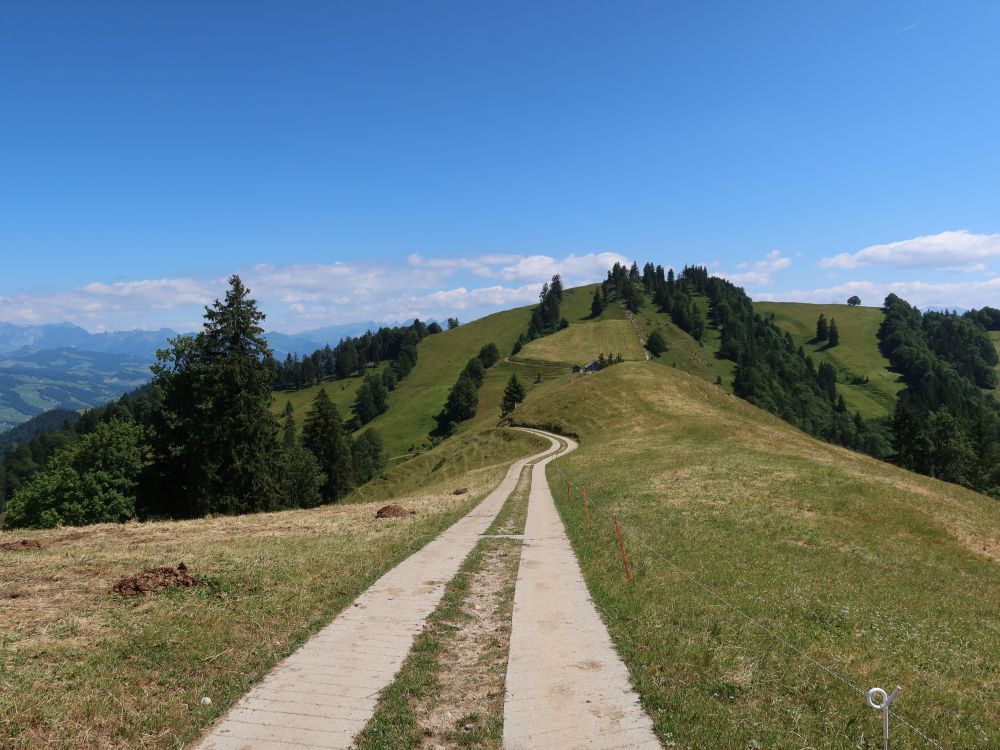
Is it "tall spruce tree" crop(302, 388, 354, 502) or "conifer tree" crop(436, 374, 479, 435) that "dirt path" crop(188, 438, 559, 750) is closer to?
"tall spruce tree" crop(302, 388, 354, 502)

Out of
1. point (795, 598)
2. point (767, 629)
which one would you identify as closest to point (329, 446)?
point (795, 598)

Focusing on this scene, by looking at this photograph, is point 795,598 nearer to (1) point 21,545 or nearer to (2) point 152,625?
(2) point 152,625

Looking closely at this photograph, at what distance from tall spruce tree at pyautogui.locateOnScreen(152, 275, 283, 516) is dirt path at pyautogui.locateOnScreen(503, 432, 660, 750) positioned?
111 ft

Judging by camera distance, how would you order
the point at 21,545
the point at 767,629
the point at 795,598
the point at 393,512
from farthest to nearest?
1. the point at 393,512
2. the point at 21,545
3. the point at 795,598
4. the point at 767,629

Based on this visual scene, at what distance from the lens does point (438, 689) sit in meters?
9.31

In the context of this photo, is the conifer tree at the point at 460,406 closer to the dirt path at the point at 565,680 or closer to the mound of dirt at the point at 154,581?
the mound of dirt at the point at 154,581

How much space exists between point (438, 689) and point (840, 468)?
4162cm

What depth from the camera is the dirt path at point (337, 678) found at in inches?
300

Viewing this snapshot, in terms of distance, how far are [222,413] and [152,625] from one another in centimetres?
3480

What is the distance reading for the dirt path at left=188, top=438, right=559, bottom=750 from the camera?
7.62 metres

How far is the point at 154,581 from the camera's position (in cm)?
1348

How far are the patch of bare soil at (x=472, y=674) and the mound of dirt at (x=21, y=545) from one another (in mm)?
16848

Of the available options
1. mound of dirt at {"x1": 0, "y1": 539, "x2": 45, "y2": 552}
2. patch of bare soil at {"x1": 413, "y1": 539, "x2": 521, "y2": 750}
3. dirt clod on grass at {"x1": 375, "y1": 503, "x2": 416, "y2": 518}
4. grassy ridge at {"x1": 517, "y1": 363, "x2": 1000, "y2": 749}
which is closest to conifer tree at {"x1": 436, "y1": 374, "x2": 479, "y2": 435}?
grassy ridge at {"x1": 517, "y1": 363, "x2": 1000, "y2": 749}

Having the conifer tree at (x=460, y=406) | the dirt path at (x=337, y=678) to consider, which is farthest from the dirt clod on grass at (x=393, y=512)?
the conifer tree at (x=460, y=406)
